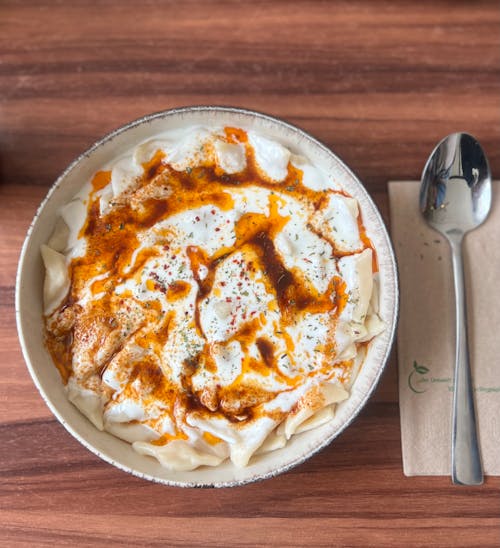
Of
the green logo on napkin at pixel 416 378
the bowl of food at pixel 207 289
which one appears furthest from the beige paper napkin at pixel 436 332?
the bowl of food at pixel 207 289

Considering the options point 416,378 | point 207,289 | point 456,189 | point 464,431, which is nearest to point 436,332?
point 416,378

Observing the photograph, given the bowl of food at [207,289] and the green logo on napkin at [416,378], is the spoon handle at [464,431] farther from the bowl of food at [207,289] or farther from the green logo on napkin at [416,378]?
the bowl of food at [207,289]

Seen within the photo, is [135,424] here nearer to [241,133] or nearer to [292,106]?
[241,133]

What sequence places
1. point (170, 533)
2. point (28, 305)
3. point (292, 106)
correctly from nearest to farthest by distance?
point (28, 305) < point (170, 533) < point (292, 106)

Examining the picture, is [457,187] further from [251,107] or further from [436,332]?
[251,107]

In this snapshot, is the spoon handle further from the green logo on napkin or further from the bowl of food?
the bowl of food

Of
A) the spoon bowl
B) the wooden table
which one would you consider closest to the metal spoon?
the spoon bowl

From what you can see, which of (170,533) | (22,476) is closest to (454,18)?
(170,533)
